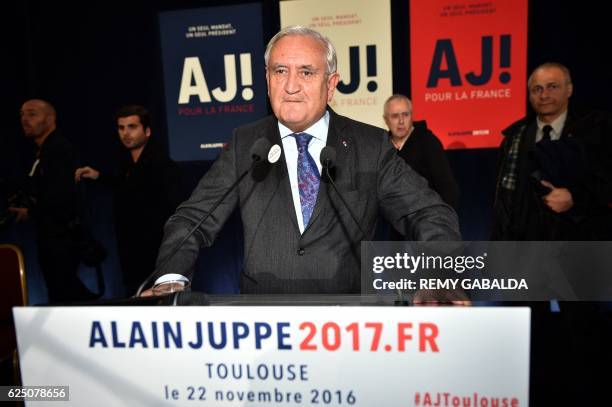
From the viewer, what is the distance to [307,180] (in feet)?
4.55

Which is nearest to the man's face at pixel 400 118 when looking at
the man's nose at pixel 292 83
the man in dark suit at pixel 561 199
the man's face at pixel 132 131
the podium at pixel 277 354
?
the man in dark suit at pixel 561 199

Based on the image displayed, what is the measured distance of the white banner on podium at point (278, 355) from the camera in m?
0.70

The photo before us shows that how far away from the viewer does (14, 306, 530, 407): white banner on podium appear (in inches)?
27.4

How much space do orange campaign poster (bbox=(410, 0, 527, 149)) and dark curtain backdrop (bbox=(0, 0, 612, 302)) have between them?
0.14m

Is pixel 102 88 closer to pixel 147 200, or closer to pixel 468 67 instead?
pixel 147 200

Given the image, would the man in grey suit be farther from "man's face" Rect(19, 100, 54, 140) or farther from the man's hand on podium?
"man's face" Rect(19, 100, 54, 140)

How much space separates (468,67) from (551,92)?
0.80m

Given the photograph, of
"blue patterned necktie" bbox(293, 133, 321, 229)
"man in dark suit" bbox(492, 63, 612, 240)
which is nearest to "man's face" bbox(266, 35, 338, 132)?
"blue patterned necktie" bbox(293, 133, 321, 229)

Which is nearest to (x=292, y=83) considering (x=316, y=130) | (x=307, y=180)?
(x=316, y=130)

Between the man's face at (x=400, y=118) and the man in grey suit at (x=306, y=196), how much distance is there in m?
1.79

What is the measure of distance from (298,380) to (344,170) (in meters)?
0.78

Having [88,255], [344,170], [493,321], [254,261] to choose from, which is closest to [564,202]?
[344,170]

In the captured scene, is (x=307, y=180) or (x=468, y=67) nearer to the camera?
(x=307, y=180)

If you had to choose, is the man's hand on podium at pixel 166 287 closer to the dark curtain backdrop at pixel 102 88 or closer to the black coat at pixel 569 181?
the black coat at pixel 569 181
